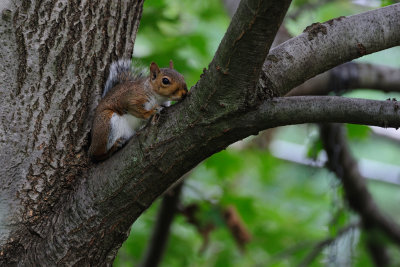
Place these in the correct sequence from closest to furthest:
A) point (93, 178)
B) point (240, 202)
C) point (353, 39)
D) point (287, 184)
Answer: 1. point (353, 39)
2. point (93, 178)
3. point (240, 202)
4. point (287, 184)

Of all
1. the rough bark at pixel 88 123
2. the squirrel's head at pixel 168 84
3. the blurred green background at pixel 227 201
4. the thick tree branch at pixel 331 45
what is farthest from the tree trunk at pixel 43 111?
the blurred green background at pixel 227 201

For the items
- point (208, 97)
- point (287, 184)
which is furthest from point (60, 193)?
point (287, 184)

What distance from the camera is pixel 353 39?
186cm

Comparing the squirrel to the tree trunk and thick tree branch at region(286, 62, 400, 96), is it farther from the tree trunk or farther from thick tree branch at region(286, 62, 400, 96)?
thick tree branch at region(286, 62, 400, 96)

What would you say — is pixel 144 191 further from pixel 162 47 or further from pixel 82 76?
pixel 162 47

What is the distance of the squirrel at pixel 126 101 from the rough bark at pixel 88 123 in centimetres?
7

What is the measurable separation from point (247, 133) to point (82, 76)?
0.82m

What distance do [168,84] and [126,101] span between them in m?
0.25

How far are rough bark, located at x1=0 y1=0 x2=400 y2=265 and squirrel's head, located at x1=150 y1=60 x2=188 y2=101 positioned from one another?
484mm

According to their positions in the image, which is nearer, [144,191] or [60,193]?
[144,191]

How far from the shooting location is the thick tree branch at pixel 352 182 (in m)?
4.01

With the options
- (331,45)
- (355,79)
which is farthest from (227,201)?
(331,45)

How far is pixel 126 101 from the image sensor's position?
2.72 meters

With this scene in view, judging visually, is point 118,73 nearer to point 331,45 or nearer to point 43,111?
point 43,111
